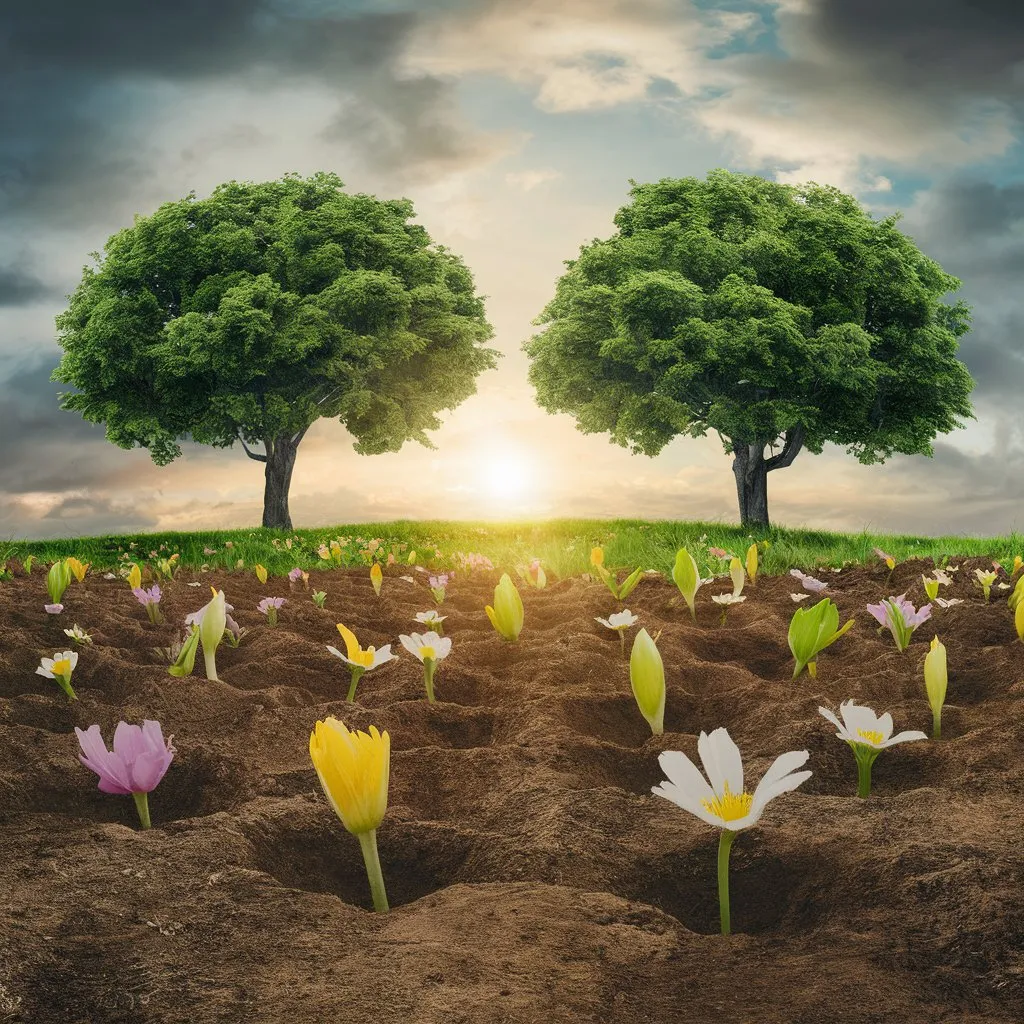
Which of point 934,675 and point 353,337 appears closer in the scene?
point 934,675

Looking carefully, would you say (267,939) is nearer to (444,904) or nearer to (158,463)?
(444,904)

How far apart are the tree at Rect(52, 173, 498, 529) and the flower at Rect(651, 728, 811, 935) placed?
18.6 m

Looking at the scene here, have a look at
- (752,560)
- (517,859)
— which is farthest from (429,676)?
(752,560)

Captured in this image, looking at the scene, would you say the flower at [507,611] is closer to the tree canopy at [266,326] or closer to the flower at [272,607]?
the flower at [272,607]

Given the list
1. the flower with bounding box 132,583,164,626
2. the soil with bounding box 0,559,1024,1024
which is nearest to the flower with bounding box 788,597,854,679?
the soil with bounding box 0,559,1024,1024

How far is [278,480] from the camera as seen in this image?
22219 mm

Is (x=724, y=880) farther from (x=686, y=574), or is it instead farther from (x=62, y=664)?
(x=686, y=574)

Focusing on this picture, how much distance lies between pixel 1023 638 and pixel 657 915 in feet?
8.67

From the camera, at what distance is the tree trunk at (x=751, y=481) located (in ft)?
69.5

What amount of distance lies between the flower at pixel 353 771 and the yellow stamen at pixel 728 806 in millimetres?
561

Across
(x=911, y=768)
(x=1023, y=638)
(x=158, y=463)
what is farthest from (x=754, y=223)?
(x=911, y=768)

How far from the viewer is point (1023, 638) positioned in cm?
364

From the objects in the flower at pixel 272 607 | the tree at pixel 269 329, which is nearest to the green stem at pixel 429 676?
the flower at pixel 272 607

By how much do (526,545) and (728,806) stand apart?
390 inches
